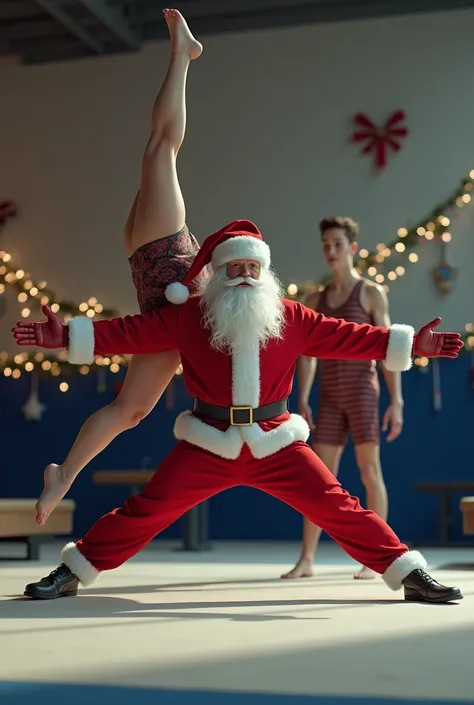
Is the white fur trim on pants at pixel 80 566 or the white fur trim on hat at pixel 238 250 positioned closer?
the white fur trim on pants at pixel 80 566

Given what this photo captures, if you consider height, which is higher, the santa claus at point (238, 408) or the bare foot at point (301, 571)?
the santa claus at point (238, 408)

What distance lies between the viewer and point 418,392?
728cm

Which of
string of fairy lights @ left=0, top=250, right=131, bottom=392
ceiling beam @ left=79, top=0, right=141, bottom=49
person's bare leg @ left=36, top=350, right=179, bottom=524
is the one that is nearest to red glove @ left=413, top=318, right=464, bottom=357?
person's bare leg @ left=36, top=350, right=179, bottom=524

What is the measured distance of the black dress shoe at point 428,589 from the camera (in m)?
2.85

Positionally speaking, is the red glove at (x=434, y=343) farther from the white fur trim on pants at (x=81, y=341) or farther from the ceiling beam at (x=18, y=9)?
the ceiling beam at (x=18, y=9)

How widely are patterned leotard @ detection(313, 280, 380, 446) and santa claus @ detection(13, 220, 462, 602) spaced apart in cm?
126

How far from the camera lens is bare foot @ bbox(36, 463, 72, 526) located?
3033 mm

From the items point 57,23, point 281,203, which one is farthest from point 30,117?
point 281,203

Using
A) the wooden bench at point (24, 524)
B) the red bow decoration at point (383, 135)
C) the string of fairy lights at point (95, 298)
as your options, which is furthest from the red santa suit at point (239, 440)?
the red bow decoration at point (383, 135)

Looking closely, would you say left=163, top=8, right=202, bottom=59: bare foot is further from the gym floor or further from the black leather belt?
the gym floor

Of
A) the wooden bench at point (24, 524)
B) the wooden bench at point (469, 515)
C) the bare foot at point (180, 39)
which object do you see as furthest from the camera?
the wooden bench at point (24, 524)

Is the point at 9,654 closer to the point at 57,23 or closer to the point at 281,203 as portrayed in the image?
the point at 281,203

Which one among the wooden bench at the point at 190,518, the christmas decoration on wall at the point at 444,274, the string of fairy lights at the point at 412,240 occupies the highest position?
the string of fairy lights at the point at 412,240

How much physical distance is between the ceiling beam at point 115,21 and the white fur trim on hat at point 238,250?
5.00 m
